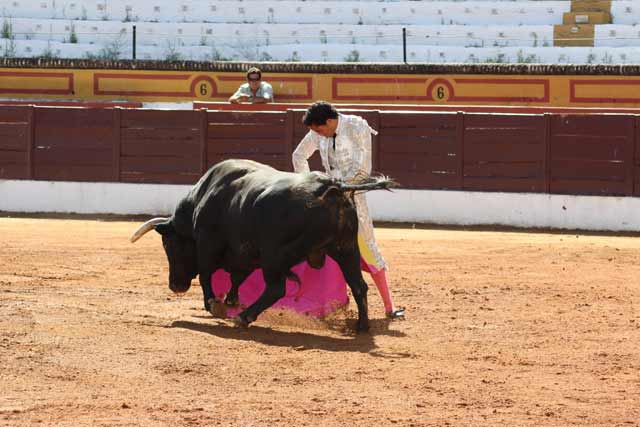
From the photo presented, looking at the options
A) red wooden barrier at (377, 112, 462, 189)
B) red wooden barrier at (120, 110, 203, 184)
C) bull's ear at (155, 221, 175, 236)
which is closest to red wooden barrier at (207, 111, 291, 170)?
red wooden barrier at (120, 110, 203, 184)

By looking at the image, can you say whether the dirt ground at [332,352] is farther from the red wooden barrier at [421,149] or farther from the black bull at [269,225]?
the red wooden barrier at [421,149]

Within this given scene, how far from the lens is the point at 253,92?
15.5 metres

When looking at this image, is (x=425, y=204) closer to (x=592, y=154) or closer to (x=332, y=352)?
(x=592, y=154)

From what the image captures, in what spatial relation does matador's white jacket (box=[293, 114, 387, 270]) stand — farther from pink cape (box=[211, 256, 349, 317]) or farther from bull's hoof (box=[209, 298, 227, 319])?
bull's hoof (box=[209, 298, 227, 319])

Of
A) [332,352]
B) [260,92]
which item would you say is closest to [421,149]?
[260,92]

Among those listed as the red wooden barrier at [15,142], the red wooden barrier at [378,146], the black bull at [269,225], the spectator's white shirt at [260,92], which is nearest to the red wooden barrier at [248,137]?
the red wooden barrier at [378,146]

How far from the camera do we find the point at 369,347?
6578 millimetres

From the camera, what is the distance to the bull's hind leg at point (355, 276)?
6.88m

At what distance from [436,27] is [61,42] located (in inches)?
207

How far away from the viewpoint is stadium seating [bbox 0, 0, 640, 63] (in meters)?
17.8

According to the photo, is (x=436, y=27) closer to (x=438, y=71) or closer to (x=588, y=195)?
(x=438, y=71)

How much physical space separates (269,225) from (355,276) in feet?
1.75

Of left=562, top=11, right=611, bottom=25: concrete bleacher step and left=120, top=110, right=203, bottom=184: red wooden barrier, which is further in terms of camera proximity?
left=562, top=11, right=611, bottom=25: concrete bleacher step

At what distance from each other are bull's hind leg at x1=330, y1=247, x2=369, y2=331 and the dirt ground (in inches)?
4.8
